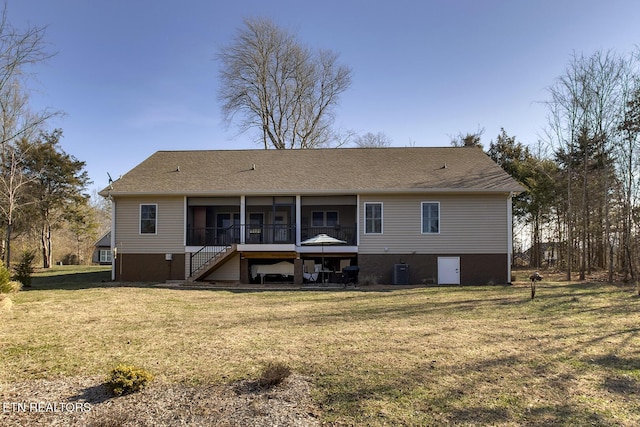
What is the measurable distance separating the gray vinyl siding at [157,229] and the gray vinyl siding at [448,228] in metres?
7.76

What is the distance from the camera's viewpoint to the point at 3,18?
11.2 metres

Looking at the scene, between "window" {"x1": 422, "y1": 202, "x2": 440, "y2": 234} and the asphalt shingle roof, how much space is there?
2.71 ft

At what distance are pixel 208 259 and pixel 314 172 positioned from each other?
19.7 feet

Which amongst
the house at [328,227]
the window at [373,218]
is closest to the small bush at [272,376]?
the house at [328,227]

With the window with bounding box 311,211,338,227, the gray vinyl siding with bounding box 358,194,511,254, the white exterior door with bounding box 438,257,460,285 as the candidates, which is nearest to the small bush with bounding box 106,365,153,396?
the gray vinyl siding with bounding box 358,194,511,254

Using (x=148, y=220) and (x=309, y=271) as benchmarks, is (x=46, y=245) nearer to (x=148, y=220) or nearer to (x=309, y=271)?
(x=148, y=220)

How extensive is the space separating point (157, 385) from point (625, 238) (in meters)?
19.9

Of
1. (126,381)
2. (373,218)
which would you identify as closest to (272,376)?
(126,381)

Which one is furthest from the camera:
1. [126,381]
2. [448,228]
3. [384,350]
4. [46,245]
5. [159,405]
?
[46,245]

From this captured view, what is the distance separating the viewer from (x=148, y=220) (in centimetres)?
1739

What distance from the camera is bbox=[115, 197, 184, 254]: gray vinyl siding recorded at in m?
17.2

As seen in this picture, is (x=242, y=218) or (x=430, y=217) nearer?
(x=430, y=217)

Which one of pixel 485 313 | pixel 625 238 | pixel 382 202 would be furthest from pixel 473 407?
pixel 625 238

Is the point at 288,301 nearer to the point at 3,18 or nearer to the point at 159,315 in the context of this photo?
the point at 159,315
